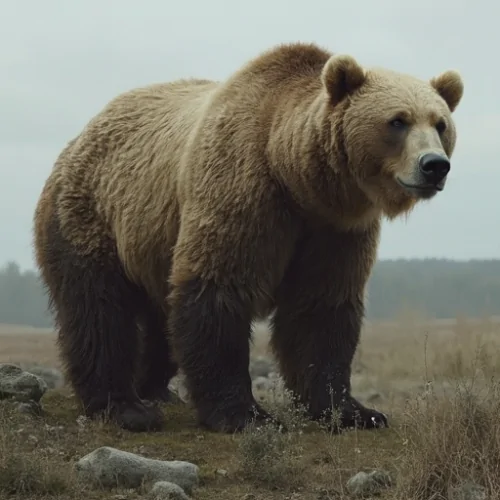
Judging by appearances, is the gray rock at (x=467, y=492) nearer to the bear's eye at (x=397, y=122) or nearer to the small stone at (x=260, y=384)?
the bear's eye at (x=397, y=122)

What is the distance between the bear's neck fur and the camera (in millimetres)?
7512

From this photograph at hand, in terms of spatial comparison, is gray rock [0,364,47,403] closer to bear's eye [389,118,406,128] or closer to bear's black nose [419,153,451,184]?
bear's eye [389,118,406,128]

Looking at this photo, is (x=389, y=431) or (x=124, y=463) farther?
(x=389, y=431)

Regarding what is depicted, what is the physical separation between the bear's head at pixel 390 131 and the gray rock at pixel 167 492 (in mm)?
2592

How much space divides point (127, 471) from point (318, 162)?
2.69 m

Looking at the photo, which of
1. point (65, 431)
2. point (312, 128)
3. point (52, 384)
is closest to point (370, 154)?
point (312, 128)

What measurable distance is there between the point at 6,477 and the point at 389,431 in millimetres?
3448

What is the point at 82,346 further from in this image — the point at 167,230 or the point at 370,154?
the point at 370,154

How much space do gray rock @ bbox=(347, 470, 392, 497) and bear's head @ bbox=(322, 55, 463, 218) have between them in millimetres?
1994

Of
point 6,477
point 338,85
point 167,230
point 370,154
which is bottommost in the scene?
point 6,477

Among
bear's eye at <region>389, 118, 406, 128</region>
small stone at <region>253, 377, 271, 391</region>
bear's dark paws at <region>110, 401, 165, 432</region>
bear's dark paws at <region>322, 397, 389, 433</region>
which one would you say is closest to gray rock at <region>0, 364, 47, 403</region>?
bear's dark paws at <region>110, 401, 165, 432</region>

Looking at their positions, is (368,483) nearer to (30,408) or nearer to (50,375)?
(30,408)

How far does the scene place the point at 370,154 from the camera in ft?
24.0

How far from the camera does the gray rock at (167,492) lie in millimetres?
5621
